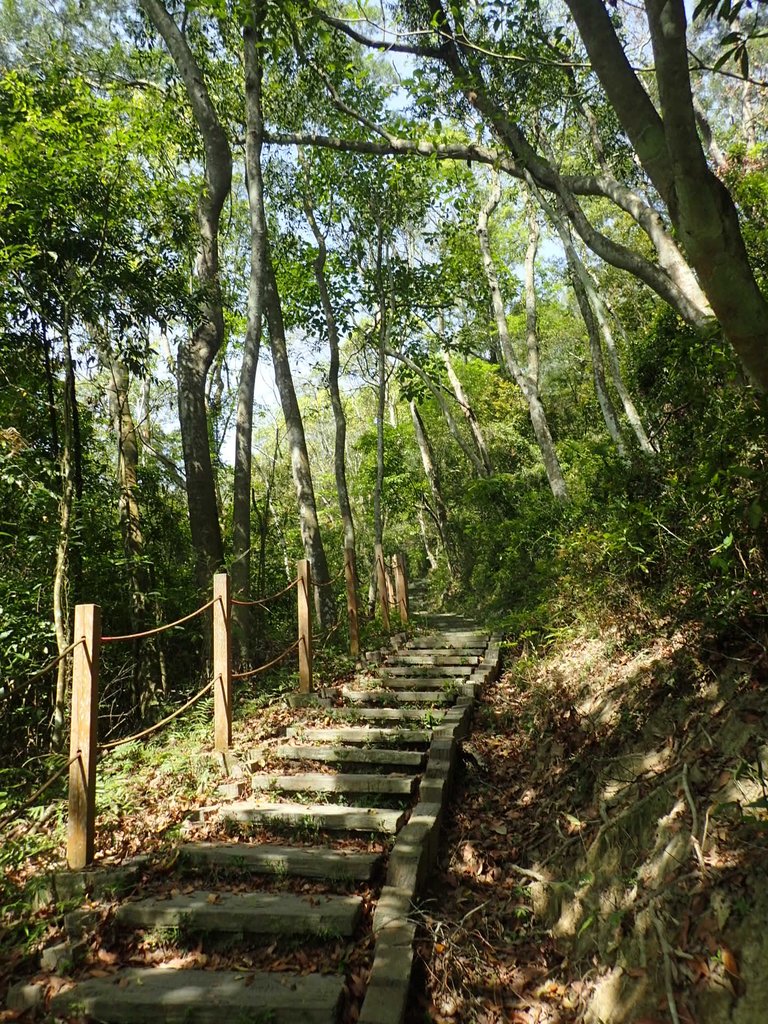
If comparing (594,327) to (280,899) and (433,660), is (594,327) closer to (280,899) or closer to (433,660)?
(433,660)

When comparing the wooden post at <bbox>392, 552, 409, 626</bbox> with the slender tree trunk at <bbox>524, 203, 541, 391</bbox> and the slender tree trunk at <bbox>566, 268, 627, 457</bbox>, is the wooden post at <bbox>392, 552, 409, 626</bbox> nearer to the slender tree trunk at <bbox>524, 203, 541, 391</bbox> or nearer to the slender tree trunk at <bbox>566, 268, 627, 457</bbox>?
the slender tree trunk at <bbox>566, 268, 627, 457</bbox>

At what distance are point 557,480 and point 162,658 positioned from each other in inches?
296

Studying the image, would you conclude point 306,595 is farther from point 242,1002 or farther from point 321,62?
point 321,62

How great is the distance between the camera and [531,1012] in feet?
9.11

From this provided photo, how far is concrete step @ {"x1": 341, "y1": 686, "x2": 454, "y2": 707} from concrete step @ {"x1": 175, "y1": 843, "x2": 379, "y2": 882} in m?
2.49

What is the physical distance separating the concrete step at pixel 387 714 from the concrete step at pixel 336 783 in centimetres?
116

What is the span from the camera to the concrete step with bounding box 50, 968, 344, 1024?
104 inches

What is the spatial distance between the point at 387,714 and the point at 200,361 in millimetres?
5284

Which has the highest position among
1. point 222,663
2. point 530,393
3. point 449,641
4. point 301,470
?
point 530,393

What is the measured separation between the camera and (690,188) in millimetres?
2752

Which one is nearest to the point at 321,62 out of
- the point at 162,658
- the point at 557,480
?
the point at 557,480

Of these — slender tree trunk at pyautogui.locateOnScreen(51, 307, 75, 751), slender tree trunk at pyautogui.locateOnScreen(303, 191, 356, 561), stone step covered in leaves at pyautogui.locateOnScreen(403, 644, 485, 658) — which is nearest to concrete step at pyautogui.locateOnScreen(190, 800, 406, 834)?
slender tree trunk at pyautogui.locateOnScreen(51, 307, 75, 751)

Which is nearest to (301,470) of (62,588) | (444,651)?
(444,651)

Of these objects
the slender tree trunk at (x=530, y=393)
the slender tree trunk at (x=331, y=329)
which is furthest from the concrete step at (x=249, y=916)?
the slender tree trunk at (x=331, y=329)
